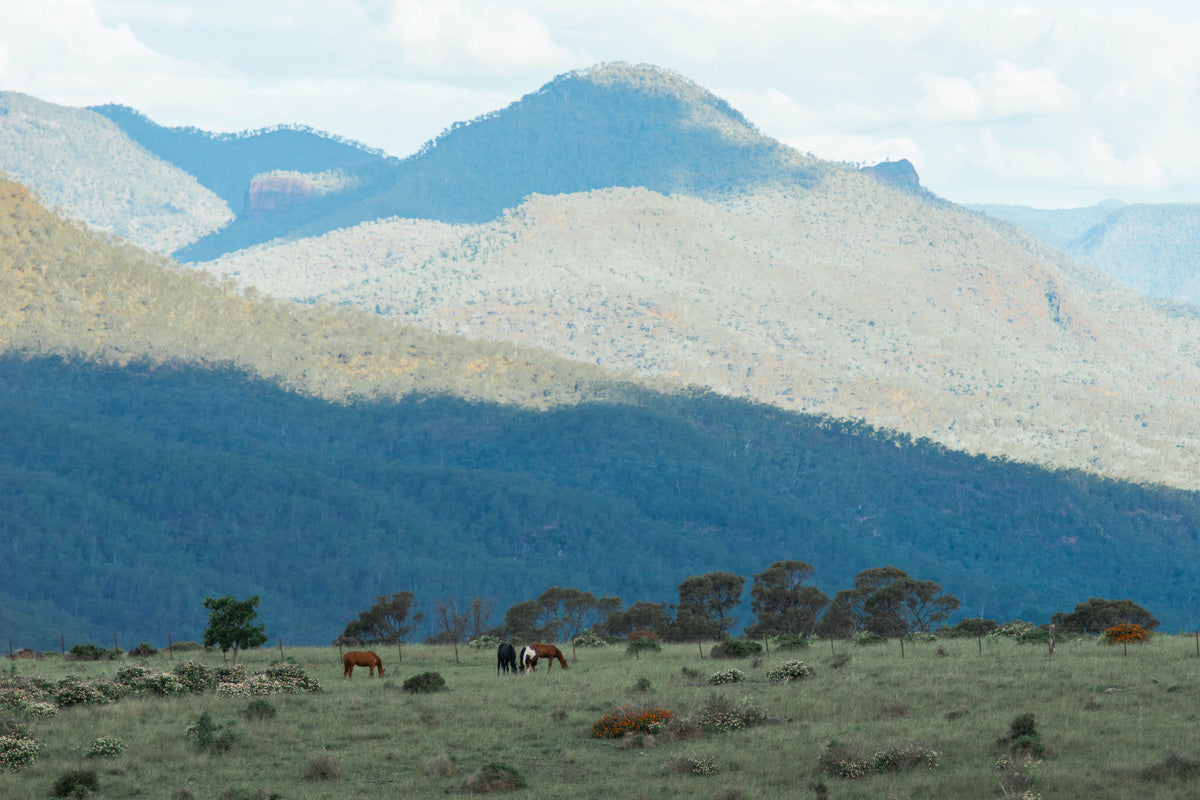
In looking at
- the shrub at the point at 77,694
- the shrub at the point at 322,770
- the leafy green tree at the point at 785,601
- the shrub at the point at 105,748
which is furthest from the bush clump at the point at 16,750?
the leafy green tree at the point at 785,601

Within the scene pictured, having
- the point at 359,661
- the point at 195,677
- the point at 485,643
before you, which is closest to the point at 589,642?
the point at 485,643

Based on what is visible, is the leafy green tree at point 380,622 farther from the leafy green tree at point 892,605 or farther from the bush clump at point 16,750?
the bush clump at point 16,750

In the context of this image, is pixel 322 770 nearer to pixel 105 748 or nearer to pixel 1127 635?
pixel 105 748

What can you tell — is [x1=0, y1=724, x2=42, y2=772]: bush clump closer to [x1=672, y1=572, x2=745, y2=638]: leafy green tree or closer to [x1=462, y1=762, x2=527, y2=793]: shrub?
[x1=462, y1=762, x2=527, y2=793]: shrub

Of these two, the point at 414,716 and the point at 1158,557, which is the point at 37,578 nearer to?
the point at 414,716

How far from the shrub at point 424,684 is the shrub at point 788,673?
9.70 m

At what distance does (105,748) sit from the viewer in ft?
90.5

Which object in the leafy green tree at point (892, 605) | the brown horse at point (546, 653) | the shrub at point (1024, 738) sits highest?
the brown horse at point (546, 653)

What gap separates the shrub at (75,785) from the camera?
24737 mm

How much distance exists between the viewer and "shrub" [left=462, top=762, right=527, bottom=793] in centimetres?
2500

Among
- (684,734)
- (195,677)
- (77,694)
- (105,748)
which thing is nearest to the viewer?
(105,748)

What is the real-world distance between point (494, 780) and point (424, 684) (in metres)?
11.0

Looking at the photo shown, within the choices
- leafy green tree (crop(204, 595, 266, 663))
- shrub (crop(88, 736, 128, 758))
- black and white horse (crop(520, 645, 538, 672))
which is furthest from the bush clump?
black and white horse (crop(520, 645, 538, 672))

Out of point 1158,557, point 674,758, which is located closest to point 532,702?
point 674,758
